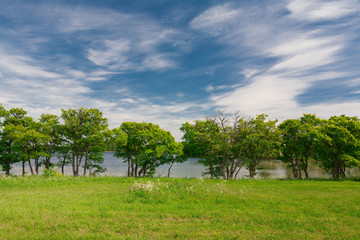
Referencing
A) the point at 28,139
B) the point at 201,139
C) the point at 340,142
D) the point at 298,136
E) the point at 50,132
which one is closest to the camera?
the point at 340,142

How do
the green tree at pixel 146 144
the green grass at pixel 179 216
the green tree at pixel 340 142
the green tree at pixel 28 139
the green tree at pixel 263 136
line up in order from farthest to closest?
the green tree at pixel 28 139 → the green tree at pixel 146 144 → the green tree at pixel 263 136 → the green tree at pixel 340 142 → the green grass at pixel 179 216

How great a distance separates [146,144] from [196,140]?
24.8ft

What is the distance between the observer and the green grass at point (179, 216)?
802 centimetres

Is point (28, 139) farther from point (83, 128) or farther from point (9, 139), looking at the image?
point (83, 128)

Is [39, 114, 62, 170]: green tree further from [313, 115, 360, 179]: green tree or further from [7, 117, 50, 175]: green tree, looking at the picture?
[313, 115, 360, 179]: green tree

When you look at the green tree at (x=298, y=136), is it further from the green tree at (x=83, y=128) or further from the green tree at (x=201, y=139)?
the green tree at (x=83, y=128)

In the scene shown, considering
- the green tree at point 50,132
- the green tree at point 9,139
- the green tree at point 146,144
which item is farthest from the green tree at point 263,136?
the green tree at point 9,139

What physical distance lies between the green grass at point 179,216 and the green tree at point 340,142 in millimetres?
14328

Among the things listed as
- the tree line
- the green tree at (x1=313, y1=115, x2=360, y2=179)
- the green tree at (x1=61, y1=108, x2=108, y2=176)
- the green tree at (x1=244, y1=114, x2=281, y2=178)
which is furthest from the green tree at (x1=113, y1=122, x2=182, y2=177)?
the green tree at (x1=313, y1=115, x2=360, y2=179)

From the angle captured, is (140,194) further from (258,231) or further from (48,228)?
(258,231)

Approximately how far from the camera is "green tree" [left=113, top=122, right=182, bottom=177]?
102ft

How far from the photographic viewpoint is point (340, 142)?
88.8ft

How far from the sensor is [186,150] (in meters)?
34.4

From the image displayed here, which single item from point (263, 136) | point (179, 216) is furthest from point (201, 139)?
point (179, 216)
